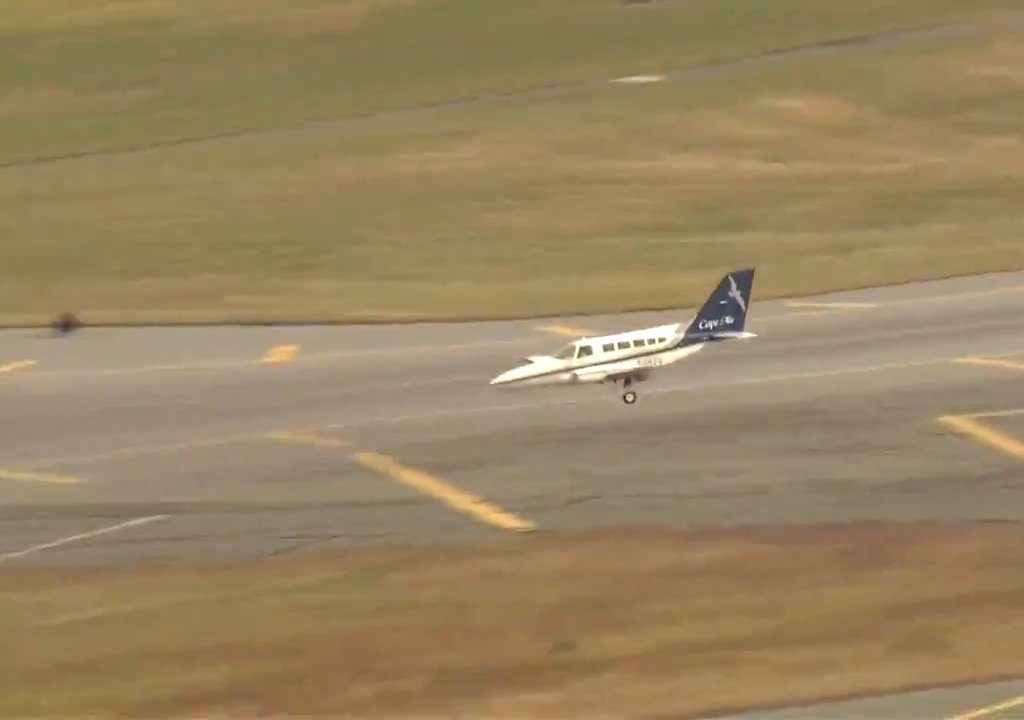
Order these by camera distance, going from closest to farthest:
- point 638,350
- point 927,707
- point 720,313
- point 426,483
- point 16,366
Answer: point 927,707 < point 426,483 < point 638,350 < point 720,313 < point 16,366

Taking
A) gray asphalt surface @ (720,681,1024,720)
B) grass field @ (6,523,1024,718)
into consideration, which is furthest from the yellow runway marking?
gray asphalt surface @ (720,681,1024,720)

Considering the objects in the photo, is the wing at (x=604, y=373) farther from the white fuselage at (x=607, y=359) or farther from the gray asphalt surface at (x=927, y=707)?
the gray asphalt surface at (x=927, y=707)

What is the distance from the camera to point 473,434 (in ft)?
156

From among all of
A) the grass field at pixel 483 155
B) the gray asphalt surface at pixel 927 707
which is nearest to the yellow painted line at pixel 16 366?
the grass field at pixel 483 155

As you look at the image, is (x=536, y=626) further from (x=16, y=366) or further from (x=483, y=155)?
(x=483, y=155)

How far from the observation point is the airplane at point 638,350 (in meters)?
48.5

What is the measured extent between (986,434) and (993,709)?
15.4 metres

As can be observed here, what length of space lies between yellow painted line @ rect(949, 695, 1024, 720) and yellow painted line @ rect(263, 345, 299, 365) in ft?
87.5

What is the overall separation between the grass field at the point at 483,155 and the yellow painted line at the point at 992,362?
32.1 ft

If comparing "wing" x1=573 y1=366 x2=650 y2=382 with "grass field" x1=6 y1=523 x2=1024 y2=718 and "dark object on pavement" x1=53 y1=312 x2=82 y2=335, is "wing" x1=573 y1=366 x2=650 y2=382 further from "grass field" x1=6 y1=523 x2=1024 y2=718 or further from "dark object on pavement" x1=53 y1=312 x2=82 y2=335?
"dark object on pavement" x1=53 y1=312 x2=82 y2=335

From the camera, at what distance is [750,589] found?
37438 millimetres

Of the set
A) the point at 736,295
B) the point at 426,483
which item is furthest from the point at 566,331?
the point at 426,483

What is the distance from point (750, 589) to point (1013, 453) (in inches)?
415

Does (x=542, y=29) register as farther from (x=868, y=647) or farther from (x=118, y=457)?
(x=868, y=647)
